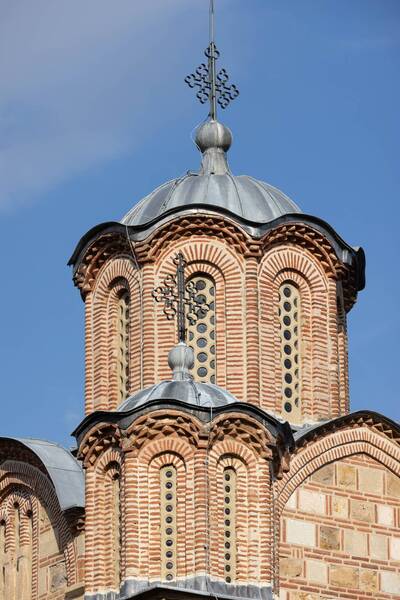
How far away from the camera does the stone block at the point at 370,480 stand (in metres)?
34.1

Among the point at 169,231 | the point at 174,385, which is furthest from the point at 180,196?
the point at 174,385

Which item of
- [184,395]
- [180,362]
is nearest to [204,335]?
[180,362]

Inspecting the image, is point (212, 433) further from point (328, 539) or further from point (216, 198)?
point (216, 198)

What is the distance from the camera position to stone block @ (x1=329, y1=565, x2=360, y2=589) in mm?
33188

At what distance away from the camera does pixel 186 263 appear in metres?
35.0

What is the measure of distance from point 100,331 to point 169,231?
181 cm

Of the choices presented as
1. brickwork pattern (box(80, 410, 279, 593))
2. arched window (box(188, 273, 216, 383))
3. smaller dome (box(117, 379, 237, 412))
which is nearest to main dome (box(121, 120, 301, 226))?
→ arched window (box(188, 273, 216, 383))

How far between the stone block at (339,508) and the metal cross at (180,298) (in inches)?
117

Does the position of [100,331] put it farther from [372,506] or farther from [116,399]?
[372,506]

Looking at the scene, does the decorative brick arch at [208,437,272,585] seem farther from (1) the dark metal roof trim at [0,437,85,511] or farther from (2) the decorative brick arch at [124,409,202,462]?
(1) the dark metal roof trim at [0,437,85,511]

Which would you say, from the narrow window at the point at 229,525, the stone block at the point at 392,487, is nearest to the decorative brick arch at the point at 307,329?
the stone block at the point at 392,487

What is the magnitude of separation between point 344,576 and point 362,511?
1043mm

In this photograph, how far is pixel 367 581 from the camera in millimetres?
33438

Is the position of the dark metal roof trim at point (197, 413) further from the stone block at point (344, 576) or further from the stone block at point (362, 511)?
the stone block at point (344, 576)
